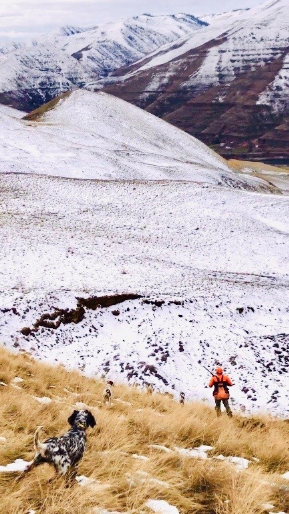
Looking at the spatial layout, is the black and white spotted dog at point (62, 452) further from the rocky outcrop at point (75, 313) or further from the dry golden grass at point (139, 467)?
the rocky outcrop at point (75, 313)

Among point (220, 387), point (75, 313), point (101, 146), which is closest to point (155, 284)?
point (75, 313)

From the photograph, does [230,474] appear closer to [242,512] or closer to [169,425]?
[242,512]

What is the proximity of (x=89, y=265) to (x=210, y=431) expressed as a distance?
17.2m

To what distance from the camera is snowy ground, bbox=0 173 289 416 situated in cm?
1823

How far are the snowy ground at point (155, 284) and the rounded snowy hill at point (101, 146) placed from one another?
9.75 metres

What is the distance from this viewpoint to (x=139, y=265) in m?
26.3

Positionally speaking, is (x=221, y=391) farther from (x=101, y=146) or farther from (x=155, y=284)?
(x=101, y=146)

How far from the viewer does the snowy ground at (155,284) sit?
718 inches

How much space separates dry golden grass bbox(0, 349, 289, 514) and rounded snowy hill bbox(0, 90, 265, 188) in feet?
125

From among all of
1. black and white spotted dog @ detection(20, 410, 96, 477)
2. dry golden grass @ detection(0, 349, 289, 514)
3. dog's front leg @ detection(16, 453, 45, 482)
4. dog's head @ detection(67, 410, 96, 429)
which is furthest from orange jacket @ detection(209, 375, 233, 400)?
dog's front leg @ detection(16, 453, 45, 482)

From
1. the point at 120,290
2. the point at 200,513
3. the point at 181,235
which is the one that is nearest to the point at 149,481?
the point at 200,513

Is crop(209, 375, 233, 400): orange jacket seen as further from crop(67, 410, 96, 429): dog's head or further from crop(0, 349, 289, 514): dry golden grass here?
crop(67, 410, 96, 429): dog's head

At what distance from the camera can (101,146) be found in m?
60.7

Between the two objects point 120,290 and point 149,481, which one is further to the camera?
point 120,290
